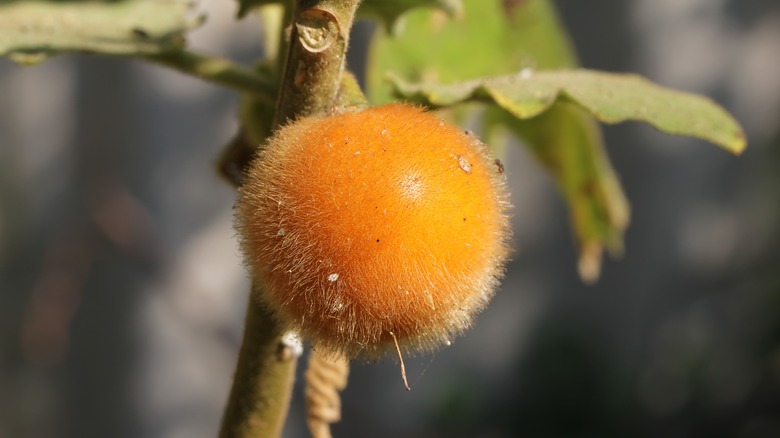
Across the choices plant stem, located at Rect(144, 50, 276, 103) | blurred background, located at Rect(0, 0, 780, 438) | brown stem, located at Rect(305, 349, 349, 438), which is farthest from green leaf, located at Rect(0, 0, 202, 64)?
blurred background, located at Rect(0, 0, 780, 438)

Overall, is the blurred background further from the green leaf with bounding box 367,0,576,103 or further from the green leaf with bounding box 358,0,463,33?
the green leaf with bounding box 358,0,463,33

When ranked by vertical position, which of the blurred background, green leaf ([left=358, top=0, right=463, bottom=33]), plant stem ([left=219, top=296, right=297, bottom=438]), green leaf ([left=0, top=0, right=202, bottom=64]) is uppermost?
green leaf ([left=358, top=0, right=463, bottom=33])

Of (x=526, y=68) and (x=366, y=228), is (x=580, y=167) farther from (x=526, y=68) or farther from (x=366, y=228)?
(x=366, y=228)

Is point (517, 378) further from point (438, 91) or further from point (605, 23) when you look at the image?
point (438, 91)

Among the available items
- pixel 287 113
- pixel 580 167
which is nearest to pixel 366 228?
pixel 287 113

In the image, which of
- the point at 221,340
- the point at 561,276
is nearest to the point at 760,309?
the point at 561,276

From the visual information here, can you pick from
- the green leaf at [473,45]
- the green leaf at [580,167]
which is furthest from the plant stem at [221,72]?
the green leaf at [580,167]
